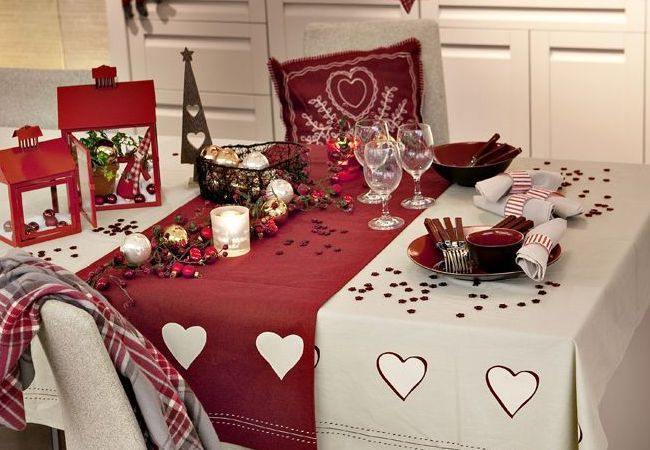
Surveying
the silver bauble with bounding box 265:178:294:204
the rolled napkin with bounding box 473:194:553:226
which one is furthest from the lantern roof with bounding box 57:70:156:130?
the rolled napkin with bounding box 473:194:553:226

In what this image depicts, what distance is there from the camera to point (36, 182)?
2088mm

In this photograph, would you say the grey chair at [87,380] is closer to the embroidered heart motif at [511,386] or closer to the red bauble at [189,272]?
the red bauble at [189,272]

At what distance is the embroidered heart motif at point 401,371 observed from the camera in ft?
5.60

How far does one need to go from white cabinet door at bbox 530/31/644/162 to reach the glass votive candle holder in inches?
80.8

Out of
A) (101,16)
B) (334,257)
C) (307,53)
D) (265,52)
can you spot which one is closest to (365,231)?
(334,257)

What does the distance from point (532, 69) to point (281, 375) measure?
233 cm

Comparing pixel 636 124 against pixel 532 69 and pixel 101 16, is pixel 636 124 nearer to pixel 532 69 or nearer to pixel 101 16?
pixel 532 69

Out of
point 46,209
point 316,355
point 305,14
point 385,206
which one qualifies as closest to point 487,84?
point 305,14

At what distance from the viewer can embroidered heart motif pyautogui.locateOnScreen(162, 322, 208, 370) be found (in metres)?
1.83

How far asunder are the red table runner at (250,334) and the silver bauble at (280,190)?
0.29 meters

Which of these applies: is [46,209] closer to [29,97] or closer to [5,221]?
[5,221]

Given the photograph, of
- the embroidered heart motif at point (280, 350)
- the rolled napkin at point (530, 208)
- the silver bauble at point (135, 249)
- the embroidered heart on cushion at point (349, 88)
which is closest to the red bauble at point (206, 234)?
the silver bauble at point (135, 249)

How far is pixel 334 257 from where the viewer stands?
199 cm

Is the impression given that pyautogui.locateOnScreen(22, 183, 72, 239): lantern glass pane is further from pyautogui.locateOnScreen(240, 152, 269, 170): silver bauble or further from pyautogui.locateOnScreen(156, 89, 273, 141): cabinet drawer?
pyautogui.locateOnScreen(156, 89, 273, 141): cabinet drawer
